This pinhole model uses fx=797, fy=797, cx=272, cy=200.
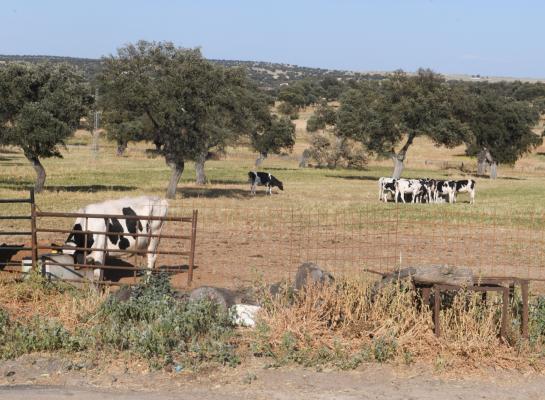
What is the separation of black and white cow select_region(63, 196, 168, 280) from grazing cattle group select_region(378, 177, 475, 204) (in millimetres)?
22001

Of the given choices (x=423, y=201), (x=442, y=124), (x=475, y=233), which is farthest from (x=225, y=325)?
(x=442, y=124)

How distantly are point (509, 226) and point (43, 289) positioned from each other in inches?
656

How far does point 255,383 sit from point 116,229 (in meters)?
6.74

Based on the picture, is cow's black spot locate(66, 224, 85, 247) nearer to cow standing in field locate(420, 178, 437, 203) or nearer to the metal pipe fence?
the metal pipe fence

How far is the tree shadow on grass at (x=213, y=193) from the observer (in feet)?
120

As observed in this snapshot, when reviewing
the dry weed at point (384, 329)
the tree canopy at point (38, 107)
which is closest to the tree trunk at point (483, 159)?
the tree canopy at point (38, 107)

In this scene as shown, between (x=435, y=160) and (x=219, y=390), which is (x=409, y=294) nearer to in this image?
(x=219, y=390)

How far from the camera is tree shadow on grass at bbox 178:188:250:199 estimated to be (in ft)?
120

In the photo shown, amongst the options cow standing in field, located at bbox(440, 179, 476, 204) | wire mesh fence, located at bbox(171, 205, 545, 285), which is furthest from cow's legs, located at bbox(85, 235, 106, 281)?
cow standing in field, located at bbox(440, 179, 476, 204)

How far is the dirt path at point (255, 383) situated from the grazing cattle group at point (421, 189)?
90.7ft

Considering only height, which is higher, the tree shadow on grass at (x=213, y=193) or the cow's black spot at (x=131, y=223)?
the cow's black spot at (x=131, y=223)

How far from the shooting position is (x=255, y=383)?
28.2 ft

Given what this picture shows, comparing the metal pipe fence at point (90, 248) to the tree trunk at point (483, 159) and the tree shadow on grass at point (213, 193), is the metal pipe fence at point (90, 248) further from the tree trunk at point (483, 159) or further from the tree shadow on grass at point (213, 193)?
the tree trunk at point (483, 159)

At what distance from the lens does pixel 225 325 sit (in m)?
10.2
